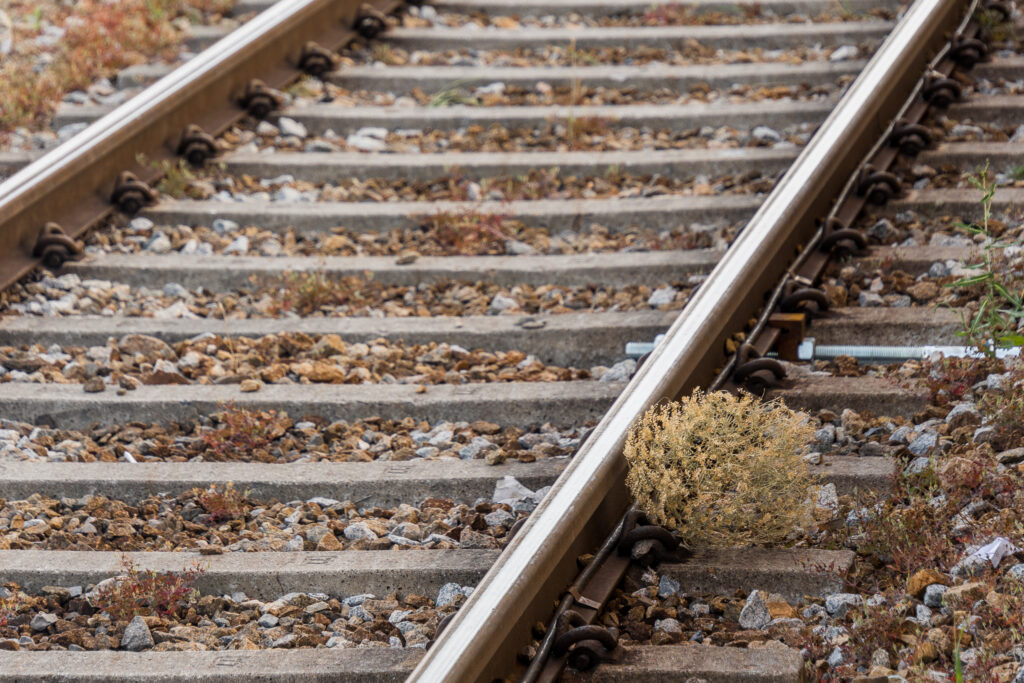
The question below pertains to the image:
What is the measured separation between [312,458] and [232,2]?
14.9 ft

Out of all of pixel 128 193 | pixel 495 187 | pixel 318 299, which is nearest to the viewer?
pixel 318 299

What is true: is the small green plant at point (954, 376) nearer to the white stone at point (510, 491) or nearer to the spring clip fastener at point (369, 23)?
the white stone at point (510, 491)

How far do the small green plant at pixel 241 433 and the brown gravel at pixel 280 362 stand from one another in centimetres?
28

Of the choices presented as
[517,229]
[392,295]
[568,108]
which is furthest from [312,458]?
[568,108]

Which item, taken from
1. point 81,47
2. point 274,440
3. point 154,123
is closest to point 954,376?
point 274,440

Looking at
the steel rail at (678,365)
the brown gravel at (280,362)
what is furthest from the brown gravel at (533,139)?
the brown gravel at (280,362)

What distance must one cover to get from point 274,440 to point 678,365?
1407 millimetres

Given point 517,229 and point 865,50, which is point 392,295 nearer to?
point 517,229

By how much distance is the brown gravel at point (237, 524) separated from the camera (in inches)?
150

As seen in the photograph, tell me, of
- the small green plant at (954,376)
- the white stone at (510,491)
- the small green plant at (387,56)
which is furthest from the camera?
the small green plant at (387,56)

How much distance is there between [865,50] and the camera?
22.9 feet

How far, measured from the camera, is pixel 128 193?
232 inches

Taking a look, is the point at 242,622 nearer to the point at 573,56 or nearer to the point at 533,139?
the point at 533,139

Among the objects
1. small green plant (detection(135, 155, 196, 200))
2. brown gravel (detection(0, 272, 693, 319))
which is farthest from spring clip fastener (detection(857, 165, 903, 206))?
Result: small green plant (detection(135, 155, 196, 200))
